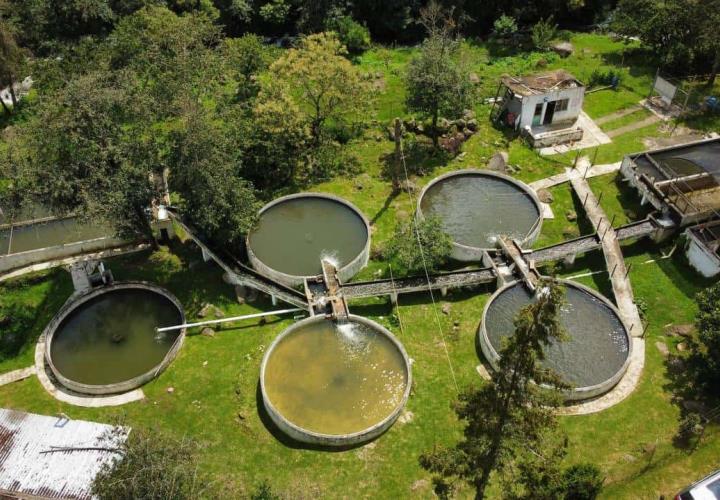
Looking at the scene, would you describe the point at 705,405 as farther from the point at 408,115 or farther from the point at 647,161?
the point at 408,115

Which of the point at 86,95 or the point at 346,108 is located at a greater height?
the point at 86,95

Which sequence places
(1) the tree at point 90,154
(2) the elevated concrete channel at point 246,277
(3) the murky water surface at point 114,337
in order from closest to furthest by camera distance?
(3) the murky water surface at point 114,337, (1) the tree at point 90,154, (2) the elevated concrete channel at point 246,277

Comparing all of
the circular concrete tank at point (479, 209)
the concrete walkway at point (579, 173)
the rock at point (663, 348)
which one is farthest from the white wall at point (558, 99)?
the rock at point (663, 348)

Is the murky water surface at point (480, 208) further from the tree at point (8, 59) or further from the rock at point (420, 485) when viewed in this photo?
the tree at point (8, 59)

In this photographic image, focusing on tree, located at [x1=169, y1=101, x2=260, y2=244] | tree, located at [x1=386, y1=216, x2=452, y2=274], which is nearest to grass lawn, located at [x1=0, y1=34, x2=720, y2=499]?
tree, located at [x1=386, y1=216, x2=452, y2=274]

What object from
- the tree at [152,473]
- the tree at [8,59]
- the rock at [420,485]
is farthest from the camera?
the tree at [8,59]

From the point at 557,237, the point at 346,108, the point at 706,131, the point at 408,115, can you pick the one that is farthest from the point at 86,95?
the point at 706,131

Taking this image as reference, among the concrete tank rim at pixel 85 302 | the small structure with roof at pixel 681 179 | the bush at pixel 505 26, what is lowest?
the concrete tank rim at pixel 85 302
